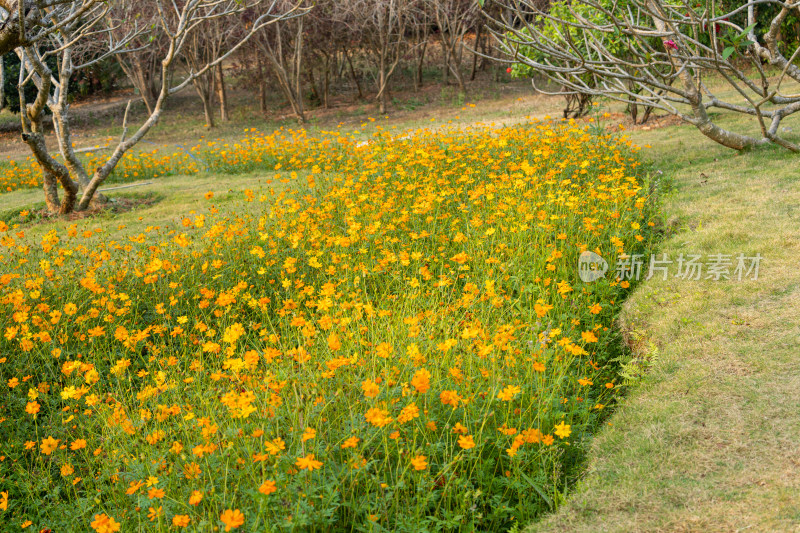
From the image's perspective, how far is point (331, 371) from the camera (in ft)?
8.41

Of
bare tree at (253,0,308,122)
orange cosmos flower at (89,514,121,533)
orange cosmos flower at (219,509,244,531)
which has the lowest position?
orange cosmos flower at (89,514,121,533)

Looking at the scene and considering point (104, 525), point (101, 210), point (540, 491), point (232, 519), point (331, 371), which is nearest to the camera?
point (232, 519)

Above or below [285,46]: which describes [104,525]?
below

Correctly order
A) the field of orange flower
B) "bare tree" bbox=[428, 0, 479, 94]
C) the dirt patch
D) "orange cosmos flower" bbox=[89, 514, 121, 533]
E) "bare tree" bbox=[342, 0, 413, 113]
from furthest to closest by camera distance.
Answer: "bare tree" bbox=[428, 0, 479, 94], "bare tree" bbox=[342, 0, 413, 113], the dirt patch, the field of orange flower, "orange cosmos flower" bbox=[89, 514, 121, 533]

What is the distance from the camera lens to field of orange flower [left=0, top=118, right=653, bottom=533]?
2.25 meters

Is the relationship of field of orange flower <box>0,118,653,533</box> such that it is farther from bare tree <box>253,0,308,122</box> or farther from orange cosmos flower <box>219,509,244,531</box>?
bare tree <box>253,0,308,122</box>

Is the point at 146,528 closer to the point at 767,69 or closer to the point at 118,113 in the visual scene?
the point at 767,69

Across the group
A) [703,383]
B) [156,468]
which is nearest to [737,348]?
[703,383]

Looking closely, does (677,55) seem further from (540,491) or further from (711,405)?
(540,491)

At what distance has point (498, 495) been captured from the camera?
92.1 inches

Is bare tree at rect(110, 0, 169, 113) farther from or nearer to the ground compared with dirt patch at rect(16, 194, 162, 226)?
farther from the ground

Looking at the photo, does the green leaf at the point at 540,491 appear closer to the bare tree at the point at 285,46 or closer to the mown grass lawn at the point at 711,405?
the mown grass lawn at the point at 711,405

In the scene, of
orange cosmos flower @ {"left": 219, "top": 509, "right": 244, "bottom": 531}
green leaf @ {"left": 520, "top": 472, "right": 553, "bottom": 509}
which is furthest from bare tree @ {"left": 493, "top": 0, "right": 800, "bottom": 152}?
orange cosmos flower @ {"left": 219, "top": 509, "right": 244, "bottom": 531}

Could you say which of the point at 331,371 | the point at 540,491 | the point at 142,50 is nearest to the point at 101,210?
the point at 331,371
